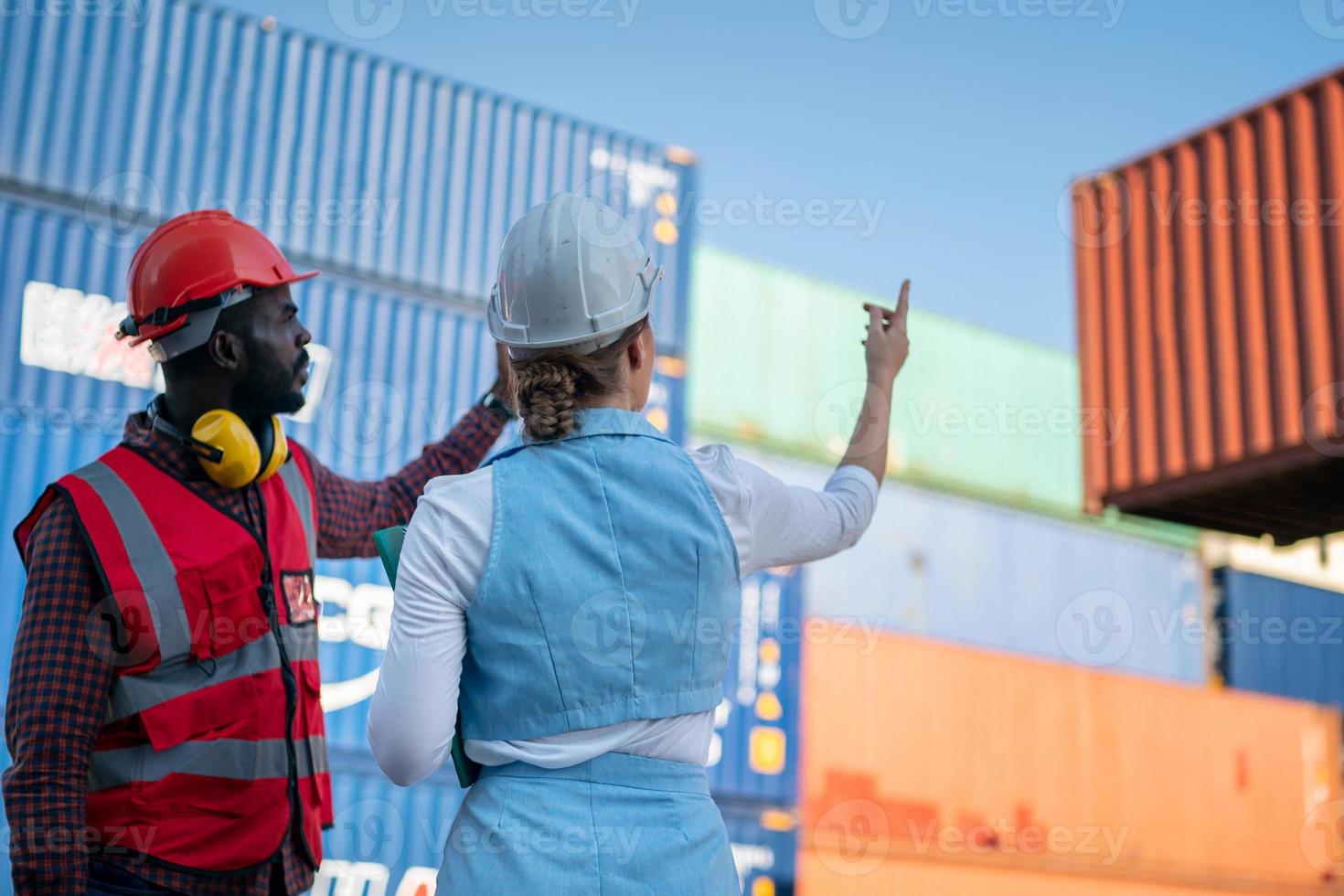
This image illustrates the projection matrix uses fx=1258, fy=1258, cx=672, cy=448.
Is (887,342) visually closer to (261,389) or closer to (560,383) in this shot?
(560,383)

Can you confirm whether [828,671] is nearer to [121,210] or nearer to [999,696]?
[999,696]

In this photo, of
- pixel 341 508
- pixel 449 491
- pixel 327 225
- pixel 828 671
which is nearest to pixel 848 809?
pixel 828 671

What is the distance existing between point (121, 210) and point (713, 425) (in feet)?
28.4

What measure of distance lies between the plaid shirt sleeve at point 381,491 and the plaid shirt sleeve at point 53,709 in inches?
24.9

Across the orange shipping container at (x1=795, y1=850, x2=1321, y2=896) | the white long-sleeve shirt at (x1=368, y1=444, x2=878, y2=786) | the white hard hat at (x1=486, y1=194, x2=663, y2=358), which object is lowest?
the orange shipping container at (x1=795, y1=850, x2=1321, y2=896)

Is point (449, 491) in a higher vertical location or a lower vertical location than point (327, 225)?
lower

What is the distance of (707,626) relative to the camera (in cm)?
169

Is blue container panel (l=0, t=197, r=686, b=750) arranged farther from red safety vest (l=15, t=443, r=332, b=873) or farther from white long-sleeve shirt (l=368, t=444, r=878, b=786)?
white long-sleeve shirt (l=368, t=444, r=878, b=786)

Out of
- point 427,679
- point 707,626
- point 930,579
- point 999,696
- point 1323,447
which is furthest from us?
point 930,579

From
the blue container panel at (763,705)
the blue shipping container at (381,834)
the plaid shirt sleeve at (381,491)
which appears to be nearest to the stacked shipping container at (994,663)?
the blue container panel at (763,705)

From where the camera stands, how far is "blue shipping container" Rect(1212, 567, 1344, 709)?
19250 millimetres

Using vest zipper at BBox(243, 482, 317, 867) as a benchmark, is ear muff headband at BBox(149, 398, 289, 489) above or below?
above

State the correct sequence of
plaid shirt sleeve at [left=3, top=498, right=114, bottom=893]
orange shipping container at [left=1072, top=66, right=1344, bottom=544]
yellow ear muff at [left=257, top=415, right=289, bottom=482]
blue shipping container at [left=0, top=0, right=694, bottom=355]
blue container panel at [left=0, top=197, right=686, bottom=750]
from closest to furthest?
plaid shirt sleeve at [left=3, top=498, right=114, bottom=893] < yellow ear muff at [left=257, top=415, right=289, bottom=482] < blue container panel at [left=0, top=197, right=686, bottom=750] < blue shipping container at [left=0, top=0, right=694, bottom=355] < orange shipping container at [left=1072, top=66, right=1344, bottom=544]

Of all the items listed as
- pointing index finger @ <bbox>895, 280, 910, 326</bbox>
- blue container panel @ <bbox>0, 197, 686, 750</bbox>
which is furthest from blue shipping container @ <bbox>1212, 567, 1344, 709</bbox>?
pointing index finger @ <bbox>895, 280, 910, 326</bbox>
